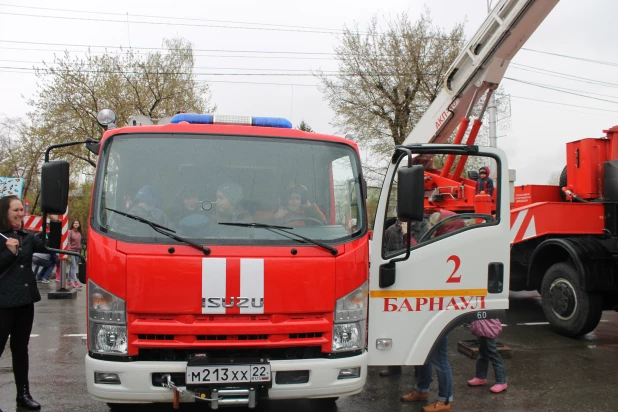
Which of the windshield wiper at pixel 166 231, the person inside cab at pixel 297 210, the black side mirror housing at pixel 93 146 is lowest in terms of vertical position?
the windshield wiper at pixel 166 231

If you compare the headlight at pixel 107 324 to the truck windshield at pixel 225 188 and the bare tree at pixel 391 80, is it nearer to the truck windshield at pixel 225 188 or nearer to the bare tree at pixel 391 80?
the truck windshield at pixel 225 188

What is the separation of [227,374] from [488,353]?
2.75 metres

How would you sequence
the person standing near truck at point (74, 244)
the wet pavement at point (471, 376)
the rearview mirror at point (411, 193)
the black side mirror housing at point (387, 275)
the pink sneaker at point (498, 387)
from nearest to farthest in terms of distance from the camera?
the rearview mirror at point (411, 193), the black side mirror housing at point (387, 275), the wet pavement at point (471, 376), the pink sneaker at point (498, 387), the person standing near truck at point (74, 244)

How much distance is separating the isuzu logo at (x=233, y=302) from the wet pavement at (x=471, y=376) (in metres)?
1.47

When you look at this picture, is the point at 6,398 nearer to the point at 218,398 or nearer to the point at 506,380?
the point at 218,398

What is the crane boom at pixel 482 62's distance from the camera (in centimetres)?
721

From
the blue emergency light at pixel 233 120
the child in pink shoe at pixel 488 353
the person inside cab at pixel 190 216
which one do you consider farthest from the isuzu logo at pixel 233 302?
the child in pink shoe at pixel 488 353

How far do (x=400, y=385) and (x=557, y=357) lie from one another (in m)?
2.24

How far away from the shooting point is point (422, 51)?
23.4 m

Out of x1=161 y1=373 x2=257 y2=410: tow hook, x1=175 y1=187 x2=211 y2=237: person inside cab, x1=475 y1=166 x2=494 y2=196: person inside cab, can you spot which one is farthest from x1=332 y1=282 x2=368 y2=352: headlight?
x1=475 y1=166 x2=494 y2=196: person inside cab

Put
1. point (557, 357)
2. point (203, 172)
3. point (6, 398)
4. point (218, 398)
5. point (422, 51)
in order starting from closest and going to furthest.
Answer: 1. point (218, 398)
2. point (203, 172)
3. point (6, 398)
4. point (557, 357)
5. point (422, 51)

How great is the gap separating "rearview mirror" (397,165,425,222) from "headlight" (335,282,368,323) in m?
0.59

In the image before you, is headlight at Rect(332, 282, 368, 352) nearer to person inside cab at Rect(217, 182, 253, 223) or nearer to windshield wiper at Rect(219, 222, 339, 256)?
windshield wiper at Rect(219, 222, 339, 256)

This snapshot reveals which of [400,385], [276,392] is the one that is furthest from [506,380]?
[276,392]
